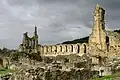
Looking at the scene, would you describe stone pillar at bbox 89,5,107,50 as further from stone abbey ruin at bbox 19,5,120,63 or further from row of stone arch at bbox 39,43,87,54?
row of stone arch at bbox 39,43,87,54

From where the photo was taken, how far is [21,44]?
76.3 meters

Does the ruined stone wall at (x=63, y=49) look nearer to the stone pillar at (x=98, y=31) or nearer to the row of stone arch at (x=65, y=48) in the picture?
the row of stone arch at (x=65, y=48)

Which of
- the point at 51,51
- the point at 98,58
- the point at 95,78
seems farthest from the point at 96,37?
the point at 95,78

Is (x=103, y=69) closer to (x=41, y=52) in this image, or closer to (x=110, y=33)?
(x=110, y=33)

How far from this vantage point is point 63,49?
6694cm

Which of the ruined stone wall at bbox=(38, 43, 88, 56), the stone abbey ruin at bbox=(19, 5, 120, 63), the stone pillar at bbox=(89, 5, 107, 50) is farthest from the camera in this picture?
the ruined stone wall at bbox=(38, 43, 88, 56)

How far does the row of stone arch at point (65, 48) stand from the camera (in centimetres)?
5903

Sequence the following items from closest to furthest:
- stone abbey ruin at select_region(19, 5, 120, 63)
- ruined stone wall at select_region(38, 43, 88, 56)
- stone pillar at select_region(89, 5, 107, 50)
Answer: stone abbey ruin at select_region(19, 5, 120, 63)
stone pillar at select_region(89, 5, 107, 50)
ruined stone wall at select_region(38, 43, 88, 56)

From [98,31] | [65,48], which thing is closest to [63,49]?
[65,48]

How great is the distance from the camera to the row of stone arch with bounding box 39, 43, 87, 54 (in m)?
59.0

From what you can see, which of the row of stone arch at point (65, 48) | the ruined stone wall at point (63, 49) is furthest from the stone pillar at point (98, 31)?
the row of stone arch at point (65, 48)

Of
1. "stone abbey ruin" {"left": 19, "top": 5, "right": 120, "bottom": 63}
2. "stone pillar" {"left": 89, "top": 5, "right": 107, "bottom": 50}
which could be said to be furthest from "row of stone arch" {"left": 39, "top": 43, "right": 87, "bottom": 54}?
"stone pillar" {"left": 89, "top": 5, "right": 107, "bottom": 50}

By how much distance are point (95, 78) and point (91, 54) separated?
1011 inches

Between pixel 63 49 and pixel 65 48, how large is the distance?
101cm
